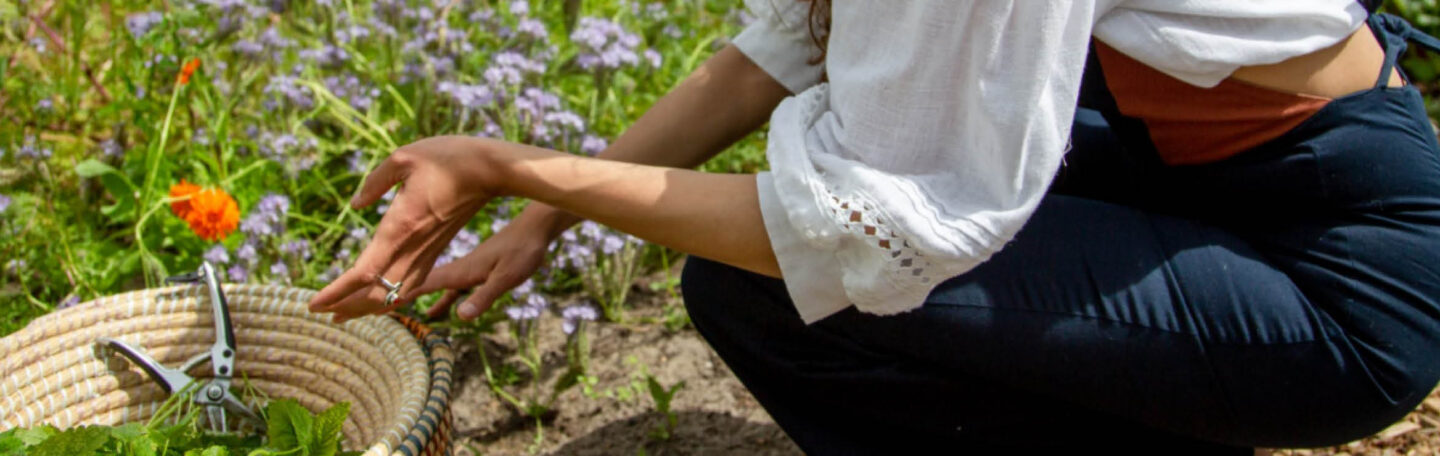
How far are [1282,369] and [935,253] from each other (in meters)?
0.39

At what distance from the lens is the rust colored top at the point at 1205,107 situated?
3.99 ft

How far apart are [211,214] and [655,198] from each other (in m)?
0.96

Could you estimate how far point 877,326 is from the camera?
1.34 metres

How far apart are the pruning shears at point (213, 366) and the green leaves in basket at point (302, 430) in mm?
304

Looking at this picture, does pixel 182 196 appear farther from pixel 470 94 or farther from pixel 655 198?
pixel 655 198

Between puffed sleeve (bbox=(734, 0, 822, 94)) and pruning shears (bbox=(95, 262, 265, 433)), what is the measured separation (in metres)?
0.76

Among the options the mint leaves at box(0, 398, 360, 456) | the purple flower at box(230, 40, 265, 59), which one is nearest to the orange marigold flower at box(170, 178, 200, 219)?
the purple flower at box(230, 40, 265, 59)

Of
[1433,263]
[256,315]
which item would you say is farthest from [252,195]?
[1433,263]

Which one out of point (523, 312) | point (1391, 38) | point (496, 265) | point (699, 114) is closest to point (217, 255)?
point (523, 312)

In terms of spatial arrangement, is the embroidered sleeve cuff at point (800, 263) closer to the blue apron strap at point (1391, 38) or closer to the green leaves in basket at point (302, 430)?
the green leaves in basket at point (302, 430)

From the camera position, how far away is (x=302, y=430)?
1.32m

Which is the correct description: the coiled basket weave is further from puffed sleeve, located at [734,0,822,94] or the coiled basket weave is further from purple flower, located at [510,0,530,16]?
purple flower, located at [510,0,530,16]

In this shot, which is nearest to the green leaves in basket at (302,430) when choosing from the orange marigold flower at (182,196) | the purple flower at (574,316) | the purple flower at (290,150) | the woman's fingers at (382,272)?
the woman's fingers at (382,272)

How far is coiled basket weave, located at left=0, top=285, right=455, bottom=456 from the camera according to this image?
5.07 ft
